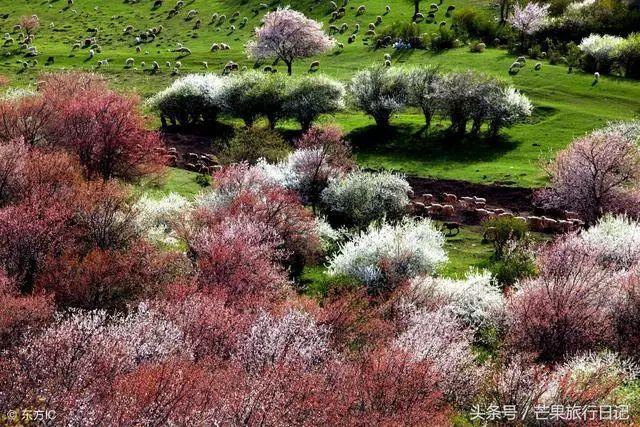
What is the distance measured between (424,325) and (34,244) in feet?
67.2

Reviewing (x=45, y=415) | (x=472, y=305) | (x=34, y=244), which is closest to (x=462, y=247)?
(x=472, y=305)

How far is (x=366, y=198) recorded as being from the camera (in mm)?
49469

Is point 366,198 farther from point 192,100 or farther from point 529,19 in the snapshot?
point 529,19

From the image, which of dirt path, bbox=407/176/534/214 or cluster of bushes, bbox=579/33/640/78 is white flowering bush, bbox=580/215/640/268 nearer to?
dirt path, bbox=407/176/534/214

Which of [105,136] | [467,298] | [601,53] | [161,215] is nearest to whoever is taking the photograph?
[467,298]

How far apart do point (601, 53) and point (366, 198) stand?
51218 mm

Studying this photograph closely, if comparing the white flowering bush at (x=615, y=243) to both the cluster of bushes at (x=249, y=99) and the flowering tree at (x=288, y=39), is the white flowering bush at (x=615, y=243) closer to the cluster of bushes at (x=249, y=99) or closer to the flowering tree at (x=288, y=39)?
the cluster of bushes at (x=249, y=99)

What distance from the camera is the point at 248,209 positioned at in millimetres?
41469

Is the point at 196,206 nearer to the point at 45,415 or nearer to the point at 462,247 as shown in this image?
the point at 462,247

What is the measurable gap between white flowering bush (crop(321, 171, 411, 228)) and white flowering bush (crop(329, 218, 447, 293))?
7.55 m

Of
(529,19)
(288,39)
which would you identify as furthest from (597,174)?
(529,19)

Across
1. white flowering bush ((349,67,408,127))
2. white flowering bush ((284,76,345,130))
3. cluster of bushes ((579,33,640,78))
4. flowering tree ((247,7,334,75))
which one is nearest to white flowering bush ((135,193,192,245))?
white flowering bush ((284,76,345,130))

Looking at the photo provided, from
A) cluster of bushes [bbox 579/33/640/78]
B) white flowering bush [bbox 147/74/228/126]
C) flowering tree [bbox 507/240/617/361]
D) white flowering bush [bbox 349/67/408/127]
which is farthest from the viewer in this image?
cluster of bushes [bbox 579/33/640/78]

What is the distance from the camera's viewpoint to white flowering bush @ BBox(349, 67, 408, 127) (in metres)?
70.2
